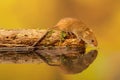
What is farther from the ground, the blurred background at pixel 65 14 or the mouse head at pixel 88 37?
the blurred background at pixel 65 14

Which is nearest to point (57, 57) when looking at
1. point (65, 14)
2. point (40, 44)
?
point (40, 44)

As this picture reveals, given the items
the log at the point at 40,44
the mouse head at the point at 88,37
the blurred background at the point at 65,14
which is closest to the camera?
the log at the point at 40,44

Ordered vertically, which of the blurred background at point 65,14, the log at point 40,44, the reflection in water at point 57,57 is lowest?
the reflection in water at point 57,57

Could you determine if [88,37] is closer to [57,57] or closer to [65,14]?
[57,57]

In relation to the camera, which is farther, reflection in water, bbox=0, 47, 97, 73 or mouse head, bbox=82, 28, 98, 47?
mouse head, bbox=82, 28, 98, 47

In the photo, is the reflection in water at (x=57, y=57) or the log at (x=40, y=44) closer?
the reflection in water at (x=57, y=57)

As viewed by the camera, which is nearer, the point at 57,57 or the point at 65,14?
the point at 57,57

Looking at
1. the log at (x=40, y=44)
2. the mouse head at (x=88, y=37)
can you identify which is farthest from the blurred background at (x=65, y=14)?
the log at (x=40, y=44)

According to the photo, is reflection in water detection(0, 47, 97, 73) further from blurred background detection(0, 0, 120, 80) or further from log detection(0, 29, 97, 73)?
blurred background detection(0, 0, 120, 80)

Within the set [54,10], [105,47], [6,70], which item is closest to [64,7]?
[54,10]

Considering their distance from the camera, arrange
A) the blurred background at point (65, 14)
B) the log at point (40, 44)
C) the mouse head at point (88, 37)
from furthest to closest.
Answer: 1. the blurred background at point (65, 14)
2. the mouse head at point (88, 37)
3. the log at point (40, 44)

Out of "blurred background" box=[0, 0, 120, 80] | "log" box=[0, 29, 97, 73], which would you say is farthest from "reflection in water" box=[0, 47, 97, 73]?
"blurred background" box=[0, 0, 120, 80]

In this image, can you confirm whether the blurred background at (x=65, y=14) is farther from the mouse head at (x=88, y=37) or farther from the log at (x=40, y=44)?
the log at (x=40, y=44)
